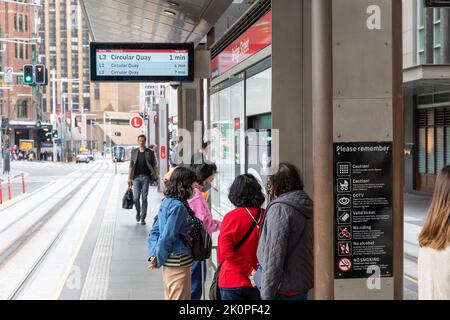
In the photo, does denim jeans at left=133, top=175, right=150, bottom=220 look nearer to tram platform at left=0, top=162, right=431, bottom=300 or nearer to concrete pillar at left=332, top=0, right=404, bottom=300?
tram platform at left=0, top=162, right=431, bottom=300

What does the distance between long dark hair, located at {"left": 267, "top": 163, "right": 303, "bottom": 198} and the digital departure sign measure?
6.09 m

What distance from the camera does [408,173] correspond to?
2702 cm

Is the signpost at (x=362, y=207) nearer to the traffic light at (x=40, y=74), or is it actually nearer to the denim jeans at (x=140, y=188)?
the denim jeans at (x=140, y=188)

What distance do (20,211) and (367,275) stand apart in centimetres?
1431

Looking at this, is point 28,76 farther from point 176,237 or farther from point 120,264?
point 176,237

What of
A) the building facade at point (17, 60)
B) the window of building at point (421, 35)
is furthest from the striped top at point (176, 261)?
the building facade at point (17, 60)

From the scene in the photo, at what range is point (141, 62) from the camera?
10.1m

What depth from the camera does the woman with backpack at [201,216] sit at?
17.9 ft

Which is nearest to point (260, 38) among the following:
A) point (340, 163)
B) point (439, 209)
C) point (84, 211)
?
point (340, 163)

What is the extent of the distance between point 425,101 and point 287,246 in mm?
23447

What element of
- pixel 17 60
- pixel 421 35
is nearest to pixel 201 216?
pixel 421 35

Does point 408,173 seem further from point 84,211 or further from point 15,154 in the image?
point 15,154

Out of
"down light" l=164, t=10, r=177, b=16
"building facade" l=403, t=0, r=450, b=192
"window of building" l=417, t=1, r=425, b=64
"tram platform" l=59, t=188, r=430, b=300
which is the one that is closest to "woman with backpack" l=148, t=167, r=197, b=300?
"tram platform" l=59, t=188, r=430, b=300

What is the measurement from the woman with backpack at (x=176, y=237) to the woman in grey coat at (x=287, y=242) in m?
0.95
